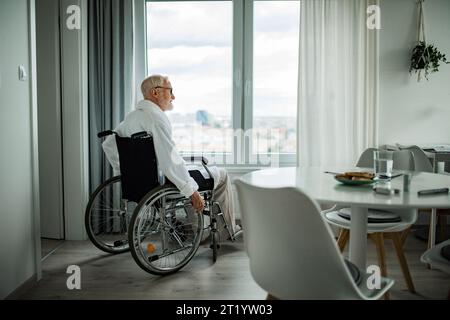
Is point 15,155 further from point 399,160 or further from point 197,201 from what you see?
point 399,160

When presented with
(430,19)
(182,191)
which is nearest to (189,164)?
(182,191)

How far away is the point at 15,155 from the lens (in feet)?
7.83

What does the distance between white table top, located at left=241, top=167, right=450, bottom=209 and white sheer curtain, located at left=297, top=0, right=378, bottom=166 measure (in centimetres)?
133

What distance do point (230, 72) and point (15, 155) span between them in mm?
2130

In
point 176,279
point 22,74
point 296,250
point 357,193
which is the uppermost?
point 22,74

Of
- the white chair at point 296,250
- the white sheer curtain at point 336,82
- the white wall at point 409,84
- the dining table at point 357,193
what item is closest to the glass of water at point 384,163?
the dining table at point 357,193

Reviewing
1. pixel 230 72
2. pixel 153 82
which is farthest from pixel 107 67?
pixel 230 72

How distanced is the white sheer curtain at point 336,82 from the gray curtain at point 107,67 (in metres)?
1.40

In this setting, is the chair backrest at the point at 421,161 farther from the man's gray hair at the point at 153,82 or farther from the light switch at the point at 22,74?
the light switch at the point at 22,74

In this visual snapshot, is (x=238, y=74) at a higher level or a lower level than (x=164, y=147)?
higher

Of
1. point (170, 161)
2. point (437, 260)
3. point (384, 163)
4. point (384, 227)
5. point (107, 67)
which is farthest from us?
point (107, 67)

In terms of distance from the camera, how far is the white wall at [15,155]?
2.27m

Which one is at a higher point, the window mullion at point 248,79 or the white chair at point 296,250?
the window mullion at point 248,79

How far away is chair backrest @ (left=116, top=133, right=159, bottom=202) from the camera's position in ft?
8.96
